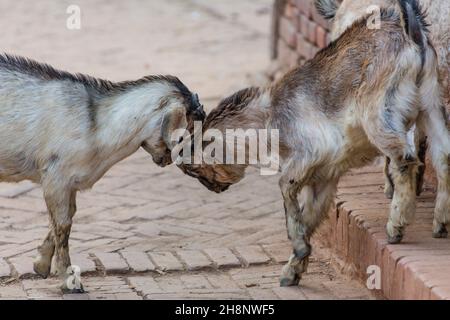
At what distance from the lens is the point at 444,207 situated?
5812 millimetres

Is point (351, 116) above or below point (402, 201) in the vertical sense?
above

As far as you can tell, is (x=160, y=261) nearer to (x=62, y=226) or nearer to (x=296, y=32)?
(x=62, y=226)

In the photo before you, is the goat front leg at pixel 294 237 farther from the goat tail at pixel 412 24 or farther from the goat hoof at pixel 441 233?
the goat tail at pixel 412 24

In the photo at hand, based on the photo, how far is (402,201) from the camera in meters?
5.57

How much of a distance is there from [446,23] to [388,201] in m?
1.05

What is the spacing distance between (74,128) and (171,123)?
1.63ft

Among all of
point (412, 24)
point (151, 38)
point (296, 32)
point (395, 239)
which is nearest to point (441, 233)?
point (395, 239)

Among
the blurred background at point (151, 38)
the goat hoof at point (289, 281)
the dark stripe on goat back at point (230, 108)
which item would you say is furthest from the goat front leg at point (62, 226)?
the blurred background at point (151, 38)

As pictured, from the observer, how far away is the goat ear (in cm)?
576

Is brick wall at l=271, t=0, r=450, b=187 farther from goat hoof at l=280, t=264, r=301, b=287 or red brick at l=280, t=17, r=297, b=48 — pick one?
goat hoof at l=280, t=264, r=301, b=287

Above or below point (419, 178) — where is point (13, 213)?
below

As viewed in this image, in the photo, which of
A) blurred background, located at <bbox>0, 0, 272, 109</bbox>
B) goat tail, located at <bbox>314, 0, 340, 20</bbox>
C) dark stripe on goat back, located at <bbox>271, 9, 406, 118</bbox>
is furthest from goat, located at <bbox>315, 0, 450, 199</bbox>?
blurred background, located at <bbox>0, 0, 272, 109</bbox>

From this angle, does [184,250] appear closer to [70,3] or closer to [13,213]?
[13,213]
